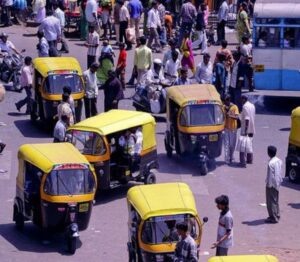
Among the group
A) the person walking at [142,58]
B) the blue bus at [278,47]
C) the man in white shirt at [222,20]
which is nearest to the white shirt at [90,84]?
the person walking at [142,58]

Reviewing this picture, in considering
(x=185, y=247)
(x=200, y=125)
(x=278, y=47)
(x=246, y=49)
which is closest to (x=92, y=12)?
(x=246, y=49)

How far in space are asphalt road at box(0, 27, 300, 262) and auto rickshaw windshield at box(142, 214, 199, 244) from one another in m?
1.66

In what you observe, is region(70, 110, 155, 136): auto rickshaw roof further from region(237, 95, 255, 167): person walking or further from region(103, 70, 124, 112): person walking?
region(103, 70, 124, 112): person walking

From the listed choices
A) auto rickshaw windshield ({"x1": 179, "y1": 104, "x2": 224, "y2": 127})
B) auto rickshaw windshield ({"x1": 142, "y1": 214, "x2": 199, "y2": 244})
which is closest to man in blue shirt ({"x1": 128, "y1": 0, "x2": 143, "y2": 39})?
auto rickshaw windshield ({"x1": 179, "y1": 104, "x2": 224, "y2": 127})

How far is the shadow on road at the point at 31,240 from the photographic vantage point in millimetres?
21867

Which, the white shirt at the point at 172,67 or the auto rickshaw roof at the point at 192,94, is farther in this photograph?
the white shirt at the point at 172,67

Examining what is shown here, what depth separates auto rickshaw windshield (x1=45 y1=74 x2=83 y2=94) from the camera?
1146 inches

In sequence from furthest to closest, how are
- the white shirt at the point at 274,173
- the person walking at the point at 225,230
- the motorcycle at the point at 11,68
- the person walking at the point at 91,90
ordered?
the motorcycle at the point at 11,68
the person walking at the point at 91,90
the white shirt at the point at 274,173
the person walking at the point at 225,230

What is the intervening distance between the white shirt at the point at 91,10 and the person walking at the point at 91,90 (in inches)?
350

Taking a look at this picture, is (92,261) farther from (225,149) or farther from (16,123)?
(16,123)

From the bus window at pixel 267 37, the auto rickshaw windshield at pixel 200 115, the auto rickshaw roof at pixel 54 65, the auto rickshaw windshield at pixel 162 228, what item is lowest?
the auto rickshaw windshield at pixel 162 228

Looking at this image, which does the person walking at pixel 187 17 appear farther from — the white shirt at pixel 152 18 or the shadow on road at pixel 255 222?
the shadow on road at pixel 255 222

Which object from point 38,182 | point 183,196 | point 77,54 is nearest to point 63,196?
point 38,182

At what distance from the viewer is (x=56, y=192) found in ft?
71.6
